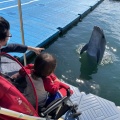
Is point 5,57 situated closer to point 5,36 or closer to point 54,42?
point 5,36

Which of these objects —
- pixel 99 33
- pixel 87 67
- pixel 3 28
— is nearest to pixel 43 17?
pixel 99 33

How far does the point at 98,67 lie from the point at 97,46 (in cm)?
73

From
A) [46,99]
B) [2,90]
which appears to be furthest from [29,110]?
[46,99]

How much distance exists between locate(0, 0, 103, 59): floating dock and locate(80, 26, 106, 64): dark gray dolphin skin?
1.66m

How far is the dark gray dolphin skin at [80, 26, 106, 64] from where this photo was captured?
A: 792 centimetres

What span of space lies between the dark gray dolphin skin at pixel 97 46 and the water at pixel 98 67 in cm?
37

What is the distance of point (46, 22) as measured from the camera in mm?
10211

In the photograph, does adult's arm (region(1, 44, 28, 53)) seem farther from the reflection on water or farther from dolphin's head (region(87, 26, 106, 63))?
dolphin's head (region(87, 26, 106, 63))

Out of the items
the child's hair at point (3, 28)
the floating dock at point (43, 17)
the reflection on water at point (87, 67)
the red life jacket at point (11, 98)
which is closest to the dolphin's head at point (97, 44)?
the reflection on water at point (87, 67)

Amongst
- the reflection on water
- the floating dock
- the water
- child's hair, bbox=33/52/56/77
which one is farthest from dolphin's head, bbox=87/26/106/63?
child's hair, bbox=33/52/56/77

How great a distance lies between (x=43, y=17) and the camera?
10812mm

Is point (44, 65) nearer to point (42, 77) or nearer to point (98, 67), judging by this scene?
point (42, 77)

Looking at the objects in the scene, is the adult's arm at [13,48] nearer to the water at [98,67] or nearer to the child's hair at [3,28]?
the child's hair at [3,28]

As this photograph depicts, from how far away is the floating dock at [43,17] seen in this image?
331 inches
